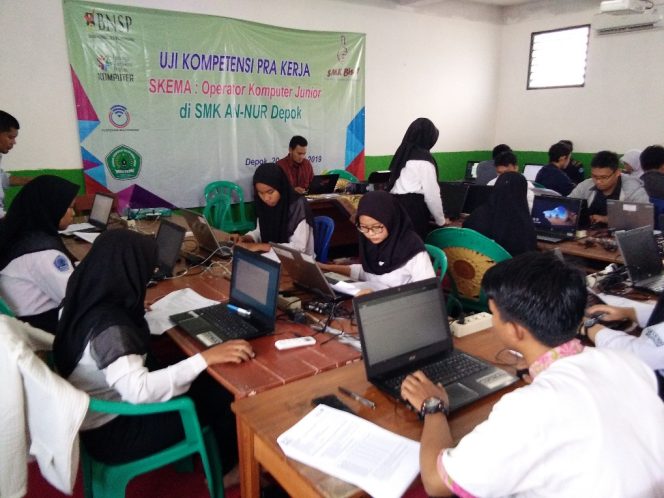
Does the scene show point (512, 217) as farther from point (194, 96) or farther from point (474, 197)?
point (194, 96)

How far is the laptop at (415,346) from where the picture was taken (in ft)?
4.55

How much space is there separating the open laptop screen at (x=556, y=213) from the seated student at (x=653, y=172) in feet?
2.82

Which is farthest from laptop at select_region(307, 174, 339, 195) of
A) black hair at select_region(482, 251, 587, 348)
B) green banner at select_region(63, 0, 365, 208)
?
black hair at select_region(482, 251, 587, 348)

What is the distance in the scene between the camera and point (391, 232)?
230 cm

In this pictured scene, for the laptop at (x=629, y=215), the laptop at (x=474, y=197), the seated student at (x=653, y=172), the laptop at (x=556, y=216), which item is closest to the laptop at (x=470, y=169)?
the laptop at (x=474, y=197)

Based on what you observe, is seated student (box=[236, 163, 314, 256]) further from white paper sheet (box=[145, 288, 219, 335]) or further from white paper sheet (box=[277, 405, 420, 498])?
white paper sheet (box=[277, 405, 420, 498])

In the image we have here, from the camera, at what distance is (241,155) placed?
5090 mm

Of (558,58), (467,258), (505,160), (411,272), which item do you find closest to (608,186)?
(505,160)

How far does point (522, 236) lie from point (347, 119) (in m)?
3.44

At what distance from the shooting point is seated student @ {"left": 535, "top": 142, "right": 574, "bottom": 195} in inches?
188

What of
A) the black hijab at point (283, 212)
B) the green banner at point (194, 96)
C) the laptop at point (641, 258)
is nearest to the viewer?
the laptop at point (641, 258)

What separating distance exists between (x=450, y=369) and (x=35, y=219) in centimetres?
207

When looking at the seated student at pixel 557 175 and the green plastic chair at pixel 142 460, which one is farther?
the seated student at pixel 557 175

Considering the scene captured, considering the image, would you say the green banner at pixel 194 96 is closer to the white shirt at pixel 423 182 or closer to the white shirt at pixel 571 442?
the white shirt at pixel 423 182
